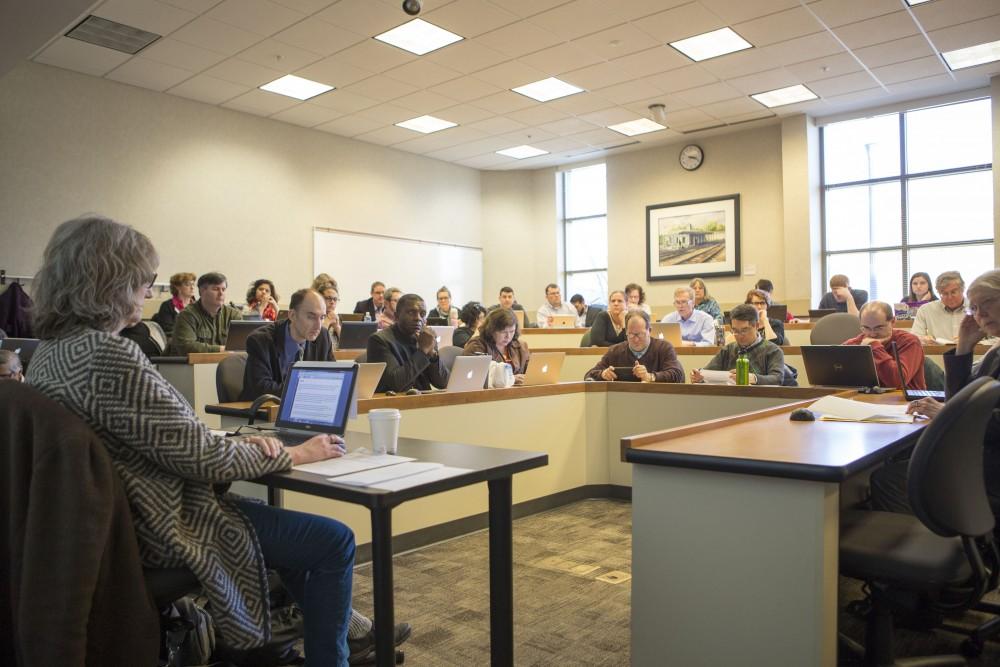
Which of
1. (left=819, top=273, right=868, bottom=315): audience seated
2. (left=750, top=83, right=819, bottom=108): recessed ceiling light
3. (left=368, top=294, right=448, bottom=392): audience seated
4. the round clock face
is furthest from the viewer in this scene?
the round clock face

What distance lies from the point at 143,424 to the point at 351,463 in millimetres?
484

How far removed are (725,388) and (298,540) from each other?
2.58m

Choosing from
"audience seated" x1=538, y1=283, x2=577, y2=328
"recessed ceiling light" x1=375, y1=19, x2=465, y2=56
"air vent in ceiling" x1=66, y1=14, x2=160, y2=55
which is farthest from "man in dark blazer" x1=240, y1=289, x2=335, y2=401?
"audience seated" x1=538, y1=283, x2=577, y2=328

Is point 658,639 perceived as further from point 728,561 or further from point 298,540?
point 298,540

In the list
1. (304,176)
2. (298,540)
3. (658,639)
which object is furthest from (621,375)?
(304,176)

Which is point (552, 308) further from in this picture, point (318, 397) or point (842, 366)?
point (318, 397)

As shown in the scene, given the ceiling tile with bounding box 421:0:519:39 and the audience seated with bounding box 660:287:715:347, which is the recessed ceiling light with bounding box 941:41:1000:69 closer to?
the audience seated with bounding box 660:287:715:347

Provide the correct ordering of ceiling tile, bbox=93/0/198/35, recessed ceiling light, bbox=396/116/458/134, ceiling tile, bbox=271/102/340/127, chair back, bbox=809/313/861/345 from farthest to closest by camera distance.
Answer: recessed ceiling light, bbox=396/116/458/134 → ceiling tile, bbox=271/102/340/127 → ceiling tile, bbox=93/0/198/35 → chair back, bbox=809/313/861/345

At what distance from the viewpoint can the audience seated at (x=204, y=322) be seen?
16.1 feet

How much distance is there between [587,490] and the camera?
13.9ft

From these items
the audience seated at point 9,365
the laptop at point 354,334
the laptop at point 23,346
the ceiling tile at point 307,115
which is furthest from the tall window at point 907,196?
the audience seated at point 9,365

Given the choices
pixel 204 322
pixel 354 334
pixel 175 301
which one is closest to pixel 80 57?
pixel 175 301

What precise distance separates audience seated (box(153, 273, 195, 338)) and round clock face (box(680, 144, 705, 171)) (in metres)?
6.68

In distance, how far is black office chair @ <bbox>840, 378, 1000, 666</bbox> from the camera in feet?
A: 5.61
